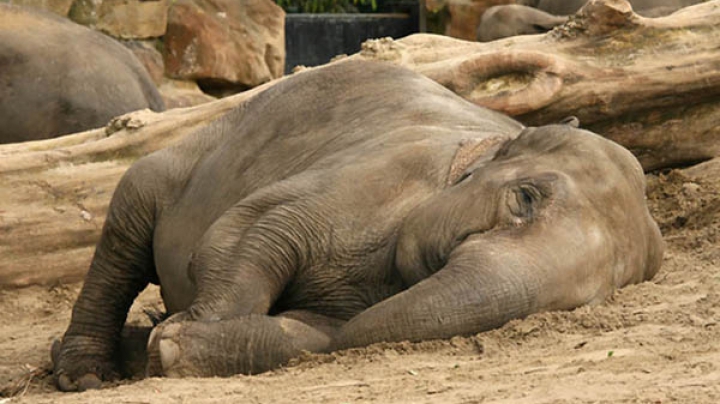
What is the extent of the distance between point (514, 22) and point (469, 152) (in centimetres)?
Result: 1001

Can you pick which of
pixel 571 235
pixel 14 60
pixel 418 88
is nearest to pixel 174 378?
pixel 571 235

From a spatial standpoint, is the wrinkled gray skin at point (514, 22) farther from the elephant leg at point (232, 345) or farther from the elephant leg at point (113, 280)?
the elephant leg at point (232, 345)

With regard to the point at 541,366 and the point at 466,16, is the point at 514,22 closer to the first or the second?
the point at 466,16

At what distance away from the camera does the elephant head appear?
410cm

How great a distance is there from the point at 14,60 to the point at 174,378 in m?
7.26

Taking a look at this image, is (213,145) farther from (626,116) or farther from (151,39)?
(151,39)

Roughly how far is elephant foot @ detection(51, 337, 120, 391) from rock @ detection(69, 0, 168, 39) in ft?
28.8

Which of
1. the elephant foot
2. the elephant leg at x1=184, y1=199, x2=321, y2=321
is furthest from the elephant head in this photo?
the elephant foot

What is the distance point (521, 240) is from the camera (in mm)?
4184

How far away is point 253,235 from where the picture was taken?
486 centimetres

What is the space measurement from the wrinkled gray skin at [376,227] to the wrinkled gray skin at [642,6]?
8501mm

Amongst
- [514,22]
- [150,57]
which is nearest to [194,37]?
[150,57]

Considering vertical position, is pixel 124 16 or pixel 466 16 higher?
pixel 124 16

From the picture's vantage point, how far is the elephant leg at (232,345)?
4.41m
